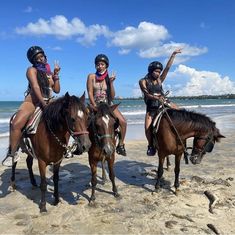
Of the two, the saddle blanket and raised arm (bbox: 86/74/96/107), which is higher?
raised arm (bbox: 86/74/96/107)

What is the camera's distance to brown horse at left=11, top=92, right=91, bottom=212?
5.22 metres

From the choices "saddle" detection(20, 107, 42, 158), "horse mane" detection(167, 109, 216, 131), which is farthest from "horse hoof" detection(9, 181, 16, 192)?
"horse mane" detection(167, 109, 216, 131)

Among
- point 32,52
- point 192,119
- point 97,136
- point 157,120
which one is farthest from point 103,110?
point 192,119

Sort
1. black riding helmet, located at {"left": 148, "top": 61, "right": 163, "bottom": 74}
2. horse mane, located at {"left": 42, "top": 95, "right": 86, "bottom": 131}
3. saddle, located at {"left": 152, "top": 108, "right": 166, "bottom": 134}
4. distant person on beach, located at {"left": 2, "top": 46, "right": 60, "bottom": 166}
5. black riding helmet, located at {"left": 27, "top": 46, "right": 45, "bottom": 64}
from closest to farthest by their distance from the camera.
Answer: horse mane, located at {"left": 42, "top": 95, "right": 86, "bottom": 131} → distant person on beach, located at {"left": 2, "top": 46, "right": 60, "bottom": 166} → black riding helmet, located at {"left": 27, "top": 46, "right": 45, "bottom": 64} → saddle, located at {"left": 152, "top": 108, "right": 166, "bottom": 134} → black riding helmet, located at {"left": 148, "top": 61, "right": 163, "bottom": 74}

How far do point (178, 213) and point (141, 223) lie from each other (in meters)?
0.77

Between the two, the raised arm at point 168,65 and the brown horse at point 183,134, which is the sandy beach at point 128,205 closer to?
the brown horse at point 183,134

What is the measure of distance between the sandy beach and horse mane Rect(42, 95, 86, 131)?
1.59m

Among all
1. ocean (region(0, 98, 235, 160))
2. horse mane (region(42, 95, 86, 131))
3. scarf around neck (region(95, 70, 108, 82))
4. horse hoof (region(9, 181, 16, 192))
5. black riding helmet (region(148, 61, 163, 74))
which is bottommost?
ocean (region(0, 98, 235, 160))

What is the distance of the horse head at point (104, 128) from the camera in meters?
5.68

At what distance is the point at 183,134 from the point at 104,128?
2019mm

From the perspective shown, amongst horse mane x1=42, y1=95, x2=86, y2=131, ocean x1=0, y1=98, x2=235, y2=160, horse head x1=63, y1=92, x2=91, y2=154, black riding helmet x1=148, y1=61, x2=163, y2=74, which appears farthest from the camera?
ocean x1=0, y1=98, x2=235, y2=160

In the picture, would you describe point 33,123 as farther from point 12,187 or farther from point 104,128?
point 12,187

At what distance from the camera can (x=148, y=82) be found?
7.95 m

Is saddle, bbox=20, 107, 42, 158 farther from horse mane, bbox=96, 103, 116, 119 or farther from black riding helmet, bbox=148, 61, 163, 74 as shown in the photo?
black riding helmet, bbox=148, 61, 163, 74
